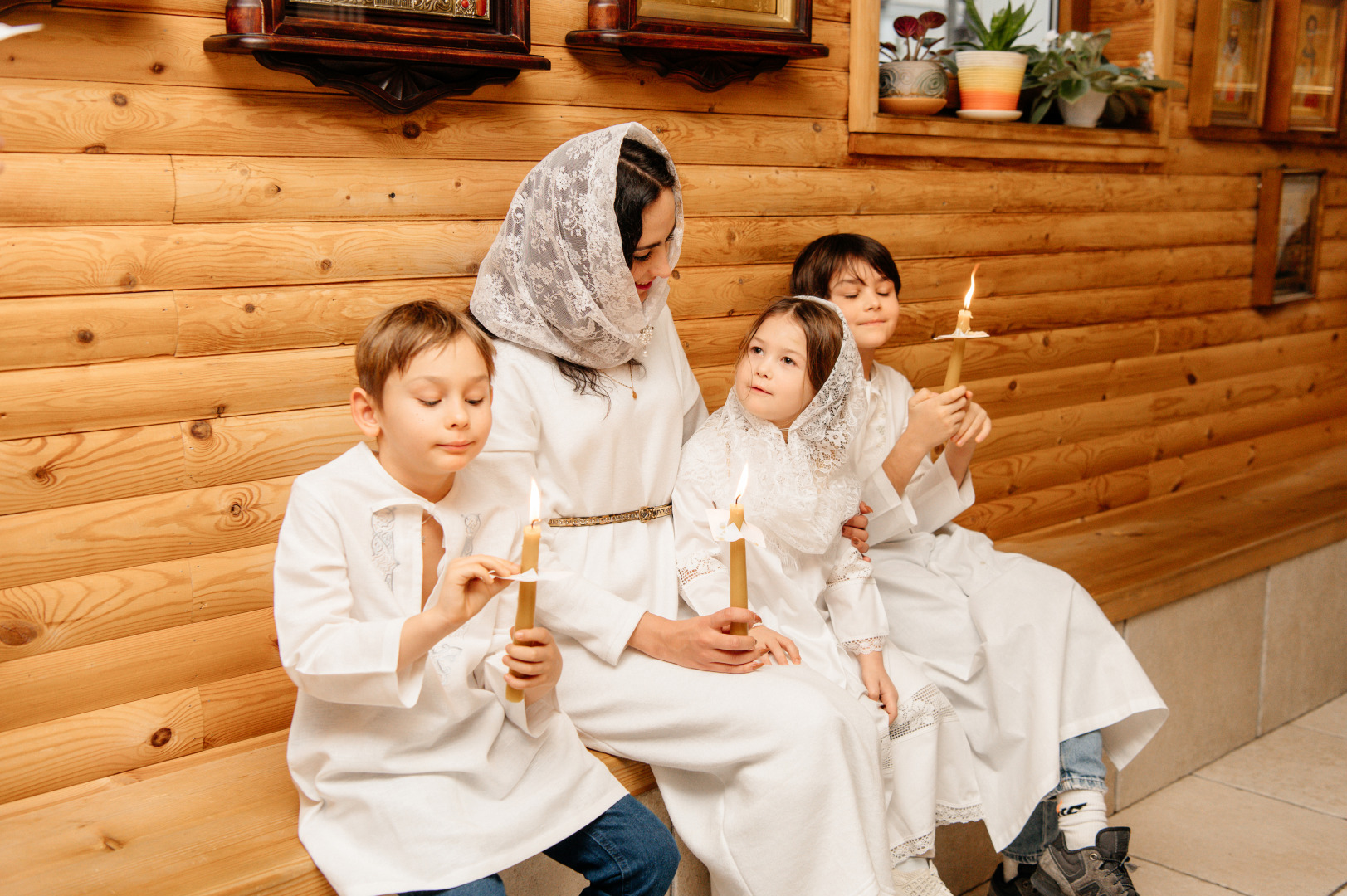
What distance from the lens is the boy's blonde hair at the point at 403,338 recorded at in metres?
1.57

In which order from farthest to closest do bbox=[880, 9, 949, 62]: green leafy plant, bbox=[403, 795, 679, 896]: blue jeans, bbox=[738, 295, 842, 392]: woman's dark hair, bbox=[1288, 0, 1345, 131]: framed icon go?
bbox=[1288, 0, 1345, 131]: framed icon < bbox=[880, 9, 949, 62]: green leafy plant < bbox=[738, 295, 842, 392]: woman's dark hair < bbox=[403, 795, 679, 896]: blue jeans

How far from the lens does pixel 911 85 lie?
114 inches

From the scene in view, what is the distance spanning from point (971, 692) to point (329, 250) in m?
1.55

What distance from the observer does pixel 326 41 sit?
72.3 inches

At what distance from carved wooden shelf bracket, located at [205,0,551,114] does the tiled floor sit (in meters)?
2.09

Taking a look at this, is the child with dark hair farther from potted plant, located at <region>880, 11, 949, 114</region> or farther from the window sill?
potted plant, located at <region>880, 11, 949, 114</region>

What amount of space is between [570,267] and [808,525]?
63 cm

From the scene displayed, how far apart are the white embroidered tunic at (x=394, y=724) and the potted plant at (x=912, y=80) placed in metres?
1.74

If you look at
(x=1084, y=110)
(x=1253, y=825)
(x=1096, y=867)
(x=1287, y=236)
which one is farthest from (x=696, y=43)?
(x=1287, y=236)

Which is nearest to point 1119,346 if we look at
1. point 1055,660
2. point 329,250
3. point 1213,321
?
point 1213,321

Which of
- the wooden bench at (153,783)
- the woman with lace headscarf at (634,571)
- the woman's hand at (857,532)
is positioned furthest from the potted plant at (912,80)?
the wooden bench at (153,783)

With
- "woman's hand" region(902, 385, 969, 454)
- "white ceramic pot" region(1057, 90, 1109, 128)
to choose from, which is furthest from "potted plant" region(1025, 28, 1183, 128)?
"woman's hand" region(902, 385, 969, 454)

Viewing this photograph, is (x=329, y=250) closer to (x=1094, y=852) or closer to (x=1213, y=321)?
(x=1094, y=852)

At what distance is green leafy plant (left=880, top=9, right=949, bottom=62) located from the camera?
2.95m
